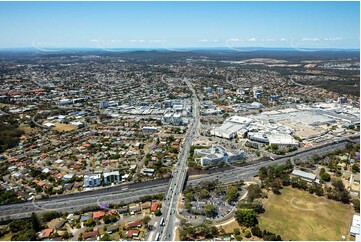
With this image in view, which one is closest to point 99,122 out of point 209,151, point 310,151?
point 209,151

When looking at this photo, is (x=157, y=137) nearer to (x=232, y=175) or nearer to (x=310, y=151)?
(x=232, y=175)

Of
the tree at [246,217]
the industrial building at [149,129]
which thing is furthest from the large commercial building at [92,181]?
the industrial building at [149,129]

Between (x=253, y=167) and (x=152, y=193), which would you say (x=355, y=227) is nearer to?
(x=253, y=167)

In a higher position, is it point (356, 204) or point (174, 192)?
point (356, 204)

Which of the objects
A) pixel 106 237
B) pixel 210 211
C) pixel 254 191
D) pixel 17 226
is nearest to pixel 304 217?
pixel 254 191

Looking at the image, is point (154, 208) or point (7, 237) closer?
point (7, 237)

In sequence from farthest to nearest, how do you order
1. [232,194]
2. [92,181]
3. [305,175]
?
1. [305,175]
2. [92,181]
3. [232,194]

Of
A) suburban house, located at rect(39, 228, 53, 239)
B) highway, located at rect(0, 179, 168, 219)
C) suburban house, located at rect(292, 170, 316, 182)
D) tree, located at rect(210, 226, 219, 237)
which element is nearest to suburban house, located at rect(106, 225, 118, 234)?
highway, located at rect(0, 179, 168, 219)

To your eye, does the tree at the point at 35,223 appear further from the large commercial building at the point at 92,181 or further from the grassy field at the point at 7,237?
the large commercial building at the point at 92,181

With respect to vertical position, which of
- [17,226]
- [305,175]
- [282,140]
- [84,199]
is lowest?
[84,199]
